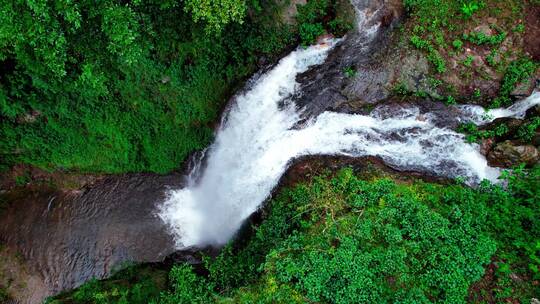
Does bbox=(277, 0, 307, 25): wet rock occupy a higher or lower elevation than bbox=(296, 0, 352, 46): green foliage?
higher

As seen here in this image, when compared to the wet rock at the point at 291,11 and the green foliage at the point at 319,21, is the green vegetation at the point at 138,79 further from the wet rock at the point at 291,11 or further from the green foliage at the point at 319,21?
the wet rock at the point at 291,11

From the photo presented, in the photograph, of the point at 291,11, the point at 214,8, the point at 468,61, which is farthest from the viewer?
the point at 291,11

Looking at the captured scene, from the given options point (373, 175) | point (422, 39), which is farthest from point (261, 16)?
point (373, 175)

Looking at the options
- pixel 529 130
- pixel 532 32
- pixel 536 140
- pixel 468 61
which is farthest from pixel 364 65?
pixel 536 140

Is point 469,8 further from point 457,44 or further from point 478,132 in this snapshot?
point 478,132

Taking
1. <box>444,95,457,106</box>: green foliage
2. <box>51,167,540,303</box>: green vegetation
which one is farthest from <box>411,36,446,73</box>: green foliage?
<box>51,167,540,303</box>: green vegetation

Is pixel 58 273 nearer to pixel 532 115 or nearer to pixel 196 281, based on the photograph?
pixel 196 281

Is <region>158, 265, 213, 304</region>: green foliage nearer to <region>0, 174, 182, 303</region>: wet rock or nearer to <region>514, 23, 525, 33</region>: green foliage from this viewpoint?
<region>0, 174, 182, 303</region>: wet rock

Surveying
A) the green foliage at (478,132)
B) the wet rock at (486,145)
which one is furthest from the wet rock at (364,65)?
the wet rock at (486,145)
